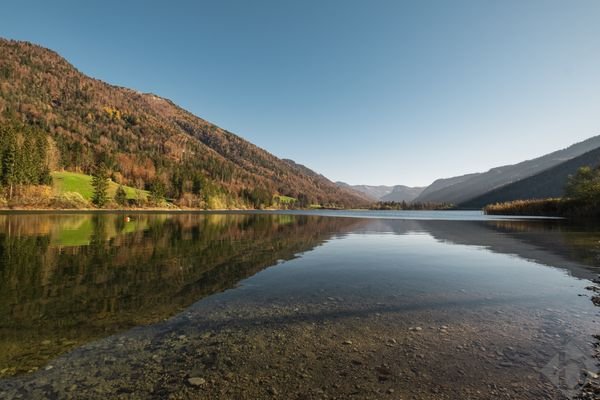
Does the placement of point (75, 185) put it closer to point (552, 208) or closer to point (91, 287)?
point (91, 287)

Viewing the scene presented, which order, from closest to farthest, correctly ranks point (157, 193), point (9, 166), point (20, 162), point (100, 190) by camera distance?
point (9, 166)
point (20, 162)
point (100, 190)
point (157, 193)

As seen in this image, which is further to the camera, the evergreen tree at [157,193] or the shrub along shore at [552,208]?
the evergreen tree at [157,193]

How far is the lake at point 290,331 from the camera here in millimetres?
6672

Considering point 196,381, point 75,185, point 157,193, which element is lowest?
point 196,381

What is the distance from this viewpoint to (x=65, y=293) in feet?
43.7

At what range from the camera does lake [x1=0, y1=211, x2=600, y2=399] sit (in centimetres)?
667

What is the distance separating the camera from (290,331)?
9852mm

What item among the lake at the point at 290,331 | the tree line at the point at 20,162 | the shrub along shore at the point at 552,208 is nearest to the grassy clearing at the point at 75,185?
the tree line at the point at 20,162

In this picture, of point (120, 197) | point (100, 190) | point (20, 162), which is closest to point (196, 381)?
point (20, 162)

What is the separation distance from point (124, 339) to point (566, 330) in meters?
14.3

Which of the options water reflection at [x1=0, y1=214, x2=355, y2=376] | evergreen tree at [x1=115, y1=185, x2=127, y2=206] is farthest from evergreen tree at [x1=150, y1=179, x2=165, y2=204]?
water reflection at [x1=0, y1=214, x2=355, y2=376]

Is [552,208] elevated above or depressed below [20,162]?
below

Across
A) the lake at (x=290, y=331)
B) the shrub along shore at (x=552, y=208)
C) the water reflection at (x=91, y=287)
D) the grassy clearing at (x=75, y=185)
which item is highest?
the grassy clearing at (x=75, y=185)

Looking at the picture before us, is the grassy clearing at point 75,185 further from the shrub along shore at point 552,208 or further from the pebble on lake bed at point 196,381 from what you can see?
the shrub along shore at point 552,208
